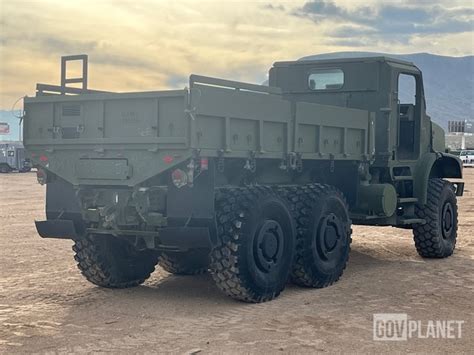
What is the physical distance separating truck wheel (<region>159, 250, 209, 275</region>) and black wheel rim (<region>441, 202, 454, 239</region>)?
3.86 m

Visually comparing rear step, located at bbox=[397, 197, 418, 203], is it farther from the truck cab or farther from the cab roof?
the cab roof

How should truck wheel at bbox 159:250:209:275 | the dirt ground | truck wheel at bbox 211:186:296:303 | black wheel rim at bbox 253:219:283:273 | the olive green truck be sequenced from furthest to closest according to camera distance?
1. truck wheel at bbox 159:250:209:275
2. black wheel rim at bbox 253:219:283:273
3. truck wheel at bbox 211:186:296:303
4. the olive green truck
5. the dirt ground

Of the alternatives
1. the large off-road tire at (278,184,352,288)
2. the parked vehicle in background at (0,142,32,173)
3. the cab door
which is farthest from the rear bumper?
the parked vehicle in background at (0,142,32,173)

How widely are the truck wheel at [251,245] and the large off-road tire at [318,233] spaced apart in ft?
1.18

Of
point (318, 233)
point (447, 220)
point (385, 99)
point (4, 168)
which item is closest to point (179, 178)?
point (318, 233)

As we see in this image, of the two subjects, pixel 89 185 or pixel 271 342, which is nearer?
pixel 271 342

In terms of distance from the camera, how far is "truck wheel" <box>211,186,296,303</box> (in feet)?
21.7

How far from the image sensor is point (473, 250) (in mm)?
10797

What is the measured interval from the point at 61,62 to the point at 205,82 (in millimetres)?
2205

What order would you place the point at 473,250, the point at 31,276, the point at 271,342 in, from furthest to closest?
the point at 473,250 < the point at 31,276 < the point at 271,342

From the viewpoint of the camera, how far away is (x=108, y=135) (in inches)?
269

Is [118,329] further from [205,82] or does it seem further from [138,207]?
[205,82]

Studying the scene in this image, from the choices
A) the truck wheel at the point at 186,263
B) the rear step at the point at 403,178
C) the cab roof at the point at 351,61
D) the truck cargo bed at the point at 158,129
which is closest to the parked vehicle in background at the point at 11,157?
the cab roof at the point at 351,61

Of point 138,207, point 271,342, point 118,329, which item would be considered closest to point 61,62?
point 138,207
